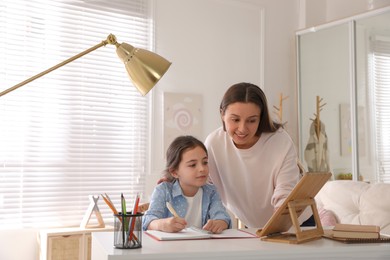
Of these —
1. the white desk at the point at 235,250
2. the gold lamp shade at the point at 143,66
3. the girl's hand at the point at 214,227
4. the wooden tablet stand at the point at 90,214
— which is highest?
the gold lamp shade at the point at 143,66

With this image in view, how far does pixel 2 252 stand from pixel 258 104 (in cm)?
265

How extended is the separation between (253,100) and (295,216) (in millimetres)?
698

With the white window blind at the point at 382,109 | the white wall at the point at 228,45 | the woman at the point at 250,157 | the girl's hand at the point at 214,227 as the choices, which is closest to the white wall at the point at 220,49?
the white wall at the point at 228,45

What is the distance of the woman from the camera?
1920mm

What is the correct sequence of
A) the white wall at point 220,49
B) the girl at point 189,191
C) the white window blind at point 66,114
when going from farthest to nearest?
the white wall at point 220,49, the white window blind at point 66,114, the girl at point 189,191

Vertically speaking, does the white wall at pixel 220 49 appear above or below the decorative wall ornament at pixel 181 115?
above

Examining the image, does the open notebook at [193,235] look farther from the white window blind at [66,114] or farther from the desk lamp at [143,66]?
the white window blind at [66,114]

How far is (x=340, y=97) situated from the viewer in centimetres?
452

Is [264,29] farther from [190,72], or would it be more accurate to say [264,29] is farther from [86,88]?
[86,88]

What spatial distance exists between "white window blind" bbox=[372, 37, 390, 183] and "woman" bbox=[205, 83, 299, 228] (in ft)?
8.15

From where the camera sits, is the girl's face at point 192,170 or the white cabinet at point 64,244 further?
the white cabinet at point 64,244

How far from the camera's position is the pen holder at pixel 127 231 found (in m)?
1.21

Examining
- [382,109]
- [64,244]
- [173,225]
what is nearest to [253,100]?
[173,225]

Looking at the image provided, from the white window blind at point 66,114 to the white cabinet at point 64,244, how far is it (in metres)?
0.28
